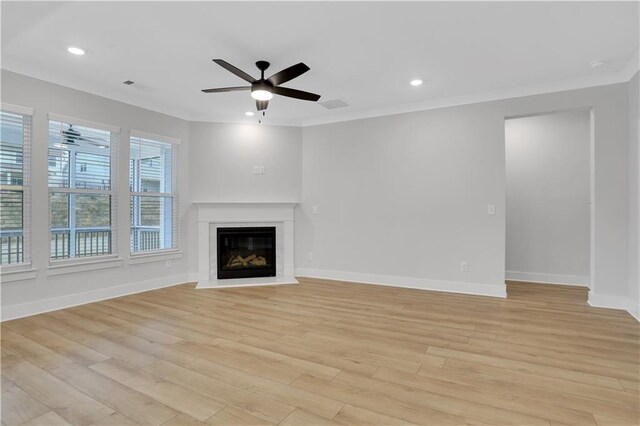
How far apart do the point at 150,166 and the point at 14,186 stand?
→ 64.0 inches

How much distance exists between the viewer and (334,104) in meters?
4.88

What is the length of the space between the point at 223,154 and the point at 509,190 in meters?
4.73

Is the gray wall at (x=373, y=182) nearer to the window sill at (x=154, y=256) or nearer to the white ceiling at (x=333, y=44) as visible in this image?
the window sill at (x=154, y=256)

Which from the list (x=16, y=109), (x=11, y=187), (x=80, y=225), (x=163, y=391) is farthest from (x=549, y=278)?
(x=16, y=109)

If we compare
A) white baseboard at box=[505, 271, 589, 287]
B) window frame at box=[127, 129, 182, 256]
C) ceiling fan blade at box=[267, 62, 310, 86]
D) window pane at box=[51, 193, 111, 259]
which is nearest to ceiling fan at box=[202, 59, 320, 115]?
ceiling fan blade at box=[267, 62, 310, 86]

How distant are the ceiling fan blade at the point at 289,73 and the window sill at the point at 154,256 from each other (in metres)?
3.11

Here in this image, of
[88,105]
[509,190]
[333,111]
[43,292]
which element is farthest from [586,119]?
[43,292]

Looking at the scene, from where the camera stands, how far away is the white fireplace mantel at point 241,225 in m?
5.25

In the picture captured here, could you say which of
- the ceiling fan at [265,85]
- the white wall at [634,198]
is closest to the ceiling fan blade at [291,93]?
the ceiling fan at [265,85]

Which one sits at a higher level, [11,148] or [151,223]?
[11,148]

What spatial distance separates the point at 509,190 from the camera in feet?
17.9

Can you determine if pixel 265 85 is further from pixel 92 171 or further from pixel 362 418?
pixel 362 418

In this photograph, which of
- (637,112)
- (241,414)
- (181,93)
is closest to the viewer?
(241,414)

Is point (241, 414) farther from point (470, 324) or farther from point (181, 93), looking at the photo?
point (181, 93)
